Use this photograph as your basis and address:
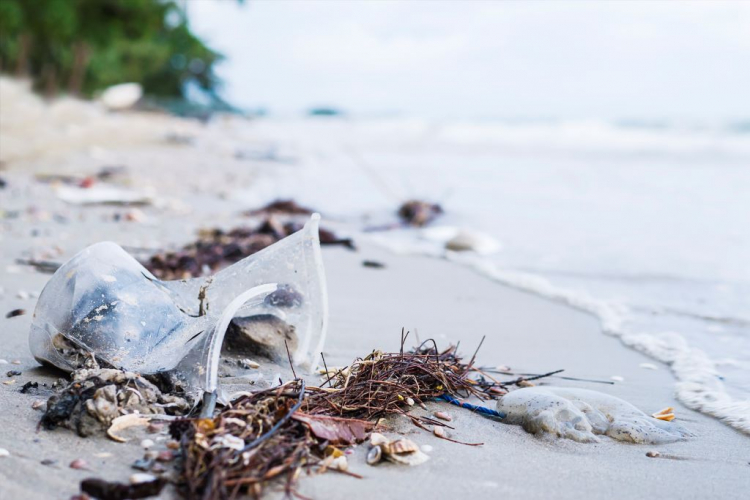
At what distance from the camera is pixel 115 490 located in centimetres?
162

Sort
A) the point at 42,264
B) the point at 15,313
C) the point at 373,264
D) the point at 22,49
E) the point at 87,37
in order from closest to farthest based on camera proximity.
A: the point at 15,313, the point at 42,264, the point at 373,264, the point at 87,37, the point at 22,49

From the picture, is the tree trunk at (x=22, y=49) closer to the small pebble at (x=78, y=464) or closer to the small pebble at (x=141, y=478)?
the small pebble at (x=78, y=464)

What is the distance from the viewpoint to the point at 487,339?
11.0 feet

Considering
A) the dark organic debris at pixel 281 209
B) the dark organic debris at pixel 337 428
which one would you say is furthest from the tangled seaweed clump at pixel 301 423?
the dark organic debris at pixel 281 209

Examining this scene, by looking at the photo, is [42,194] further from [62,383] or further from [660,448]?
[660,448]

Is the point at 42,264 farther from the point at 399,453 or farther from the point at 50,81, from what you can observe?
the point at 50,81

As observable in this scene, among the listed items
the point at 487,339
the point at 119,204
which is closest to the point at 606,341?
the point at 487,339

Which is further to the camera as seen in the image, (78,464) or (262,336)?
(262,336)

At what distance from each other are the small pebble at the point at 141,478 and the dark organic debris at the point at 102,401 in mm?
289

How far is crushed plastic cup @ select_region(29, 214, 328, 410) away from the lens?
2.23 m

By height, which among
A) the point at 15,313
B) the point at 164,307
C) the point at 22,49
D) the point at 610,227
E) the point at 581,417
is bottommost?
the point at 15,313

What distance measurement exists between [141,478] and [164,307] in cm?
79

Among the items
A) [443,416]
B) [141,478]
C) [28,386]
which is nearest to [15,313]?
[28,386]

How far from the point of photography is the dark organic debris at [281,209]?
23.1 feet
